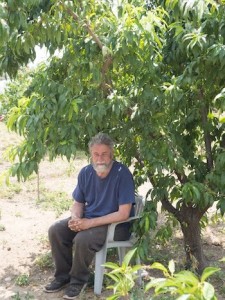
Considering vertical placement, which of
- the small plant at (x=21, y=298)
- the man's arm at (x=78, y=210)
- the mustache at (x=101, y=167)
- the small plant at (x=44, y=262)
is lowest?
the small plant at (x=21, y=298)

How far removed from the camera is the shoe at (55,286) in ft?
12.8

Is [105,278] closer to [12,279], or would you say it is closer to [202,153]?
[12,279]

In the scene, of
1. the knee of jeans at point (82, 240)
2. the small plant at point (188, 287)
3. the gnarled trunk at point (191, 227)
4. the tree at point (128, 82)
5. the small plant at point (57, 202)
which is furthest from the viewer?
the small plant at point (57, 202)

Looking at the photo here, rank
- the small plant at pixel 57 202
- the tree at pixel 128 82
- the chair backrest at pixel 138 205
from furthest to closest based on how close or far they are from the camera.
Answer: the small plant at pixel 57 202, the chair backrest at pixel 138 205, the tree at pixel 128 82

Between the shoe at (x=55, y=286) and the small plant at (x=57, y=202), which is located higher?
the small plant at (x=57, y=202)

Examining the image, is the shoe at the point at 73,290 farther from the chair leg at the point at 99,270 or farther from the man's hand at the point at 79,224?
the man's hand at the point at 79,224

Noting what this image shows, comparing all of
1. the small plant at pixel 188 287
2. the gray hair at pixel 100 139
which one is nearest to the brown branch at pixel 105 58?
the gray hair at pixel 100 139

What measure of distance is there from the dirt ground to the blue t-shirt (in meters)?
0.62

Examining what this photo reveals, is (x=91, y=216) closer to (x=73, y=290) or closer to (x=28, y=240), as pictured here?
(x=73, y=290)

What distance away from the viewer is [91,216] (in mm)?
3941

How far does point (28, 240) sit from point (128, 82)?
8.00 ft

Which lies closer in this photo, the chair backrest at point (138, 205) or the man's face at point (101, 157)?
the man's face at point (101, 157)

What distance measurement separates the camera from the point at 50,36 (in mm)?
3076

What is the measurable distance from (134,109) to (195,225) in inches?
52.9
